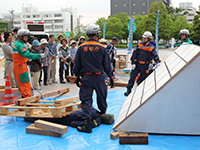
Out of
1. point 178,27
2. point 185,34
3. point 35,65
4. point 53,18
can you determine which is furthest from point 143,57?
point 53,18

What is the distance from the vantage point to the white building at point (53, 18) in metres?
110

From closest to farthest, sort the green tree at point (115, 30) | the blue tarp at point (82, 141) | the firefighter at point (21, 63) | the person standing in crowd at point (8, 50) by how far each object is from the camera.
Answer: the blue tarp at point (82, 141)
the firefighter at point (21, 63)
the person standing in crowd at point (8, 50)
the green tree at point (115, 30)

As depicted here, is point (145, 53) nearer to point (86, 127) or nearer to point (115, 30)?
point (86, 127)

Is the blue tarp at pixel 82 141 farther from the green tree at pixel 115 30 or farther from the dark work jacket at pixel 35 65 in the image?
the green tree at pixel 115 30

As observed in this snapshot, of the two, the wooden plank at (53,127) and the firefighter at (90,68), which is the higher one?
the firefighter at (90,68)

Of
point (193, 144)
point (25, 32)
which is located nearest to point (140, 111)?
point (193, 144)

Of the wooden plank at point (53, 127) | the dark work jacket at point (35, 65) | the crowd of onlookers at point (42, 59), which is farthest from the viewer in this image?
the dark work jacket at point (35, 65)

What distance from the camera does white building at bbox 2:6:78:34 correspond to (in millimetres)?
109938

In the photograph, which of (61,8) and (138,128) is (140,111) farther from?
(61,8)

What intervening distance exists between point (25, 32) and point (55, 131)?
2627 millimetres

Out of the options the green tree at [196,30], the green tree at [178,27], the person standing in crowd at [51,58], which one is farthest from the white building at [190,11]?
the person standing in crowd at [51,58]

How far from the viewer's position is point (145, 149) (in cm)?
332

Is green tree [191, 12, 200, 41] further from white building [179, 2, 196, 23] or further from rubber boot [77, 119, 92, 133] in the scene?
white building [179, 2, 196, 23]

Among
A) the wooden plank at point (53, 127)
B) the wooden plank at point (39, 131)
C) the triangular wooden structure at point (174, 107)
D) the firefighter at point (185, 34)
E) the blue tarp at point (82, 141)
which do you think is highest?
the firefighter at point (185, 34)
